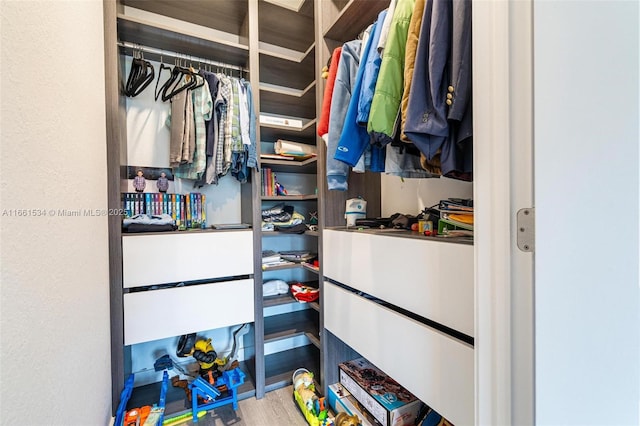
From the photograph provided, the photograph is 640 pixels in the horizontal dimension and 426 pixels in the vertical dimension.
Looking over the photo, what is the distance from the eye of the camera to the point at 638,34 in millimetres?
465

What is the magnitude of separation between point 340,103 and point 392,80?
31 cm

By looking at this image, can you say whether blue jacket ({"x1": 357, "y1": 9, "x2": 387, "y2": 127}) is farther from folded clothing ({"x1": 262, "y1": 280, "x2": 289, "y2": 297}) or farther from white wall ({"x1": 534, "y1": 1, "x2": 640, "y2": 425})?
folded clothing ({"x1": 262, "y1": 280, "x2": 289, "y2": 297})

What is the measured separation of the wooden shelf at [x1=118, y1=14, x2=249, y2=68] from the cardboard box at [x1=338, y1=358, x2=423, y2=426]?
196 cm

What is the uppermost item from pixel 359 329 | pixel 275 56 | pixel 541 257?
pixel 275 56

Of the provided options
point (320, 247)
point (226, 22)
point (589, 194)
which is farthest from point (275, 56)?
point (589, 194)

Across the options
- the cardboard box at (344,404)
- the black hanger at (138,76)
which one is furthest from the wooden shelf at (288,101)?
the cardboard box at (344,404)

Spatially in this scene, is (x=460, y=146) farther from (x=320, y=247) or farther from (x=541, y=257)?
(x=320, y=247)

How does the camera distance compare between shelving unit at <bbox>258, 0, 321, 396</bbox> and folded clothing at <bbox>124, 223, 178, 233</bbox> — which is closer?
folded clothing at <bbox>124, 223, 178, 233</bbox>

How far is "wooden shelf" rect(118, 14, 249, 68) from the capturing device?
136cm

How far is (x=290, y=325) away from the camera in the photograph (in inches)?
72.3

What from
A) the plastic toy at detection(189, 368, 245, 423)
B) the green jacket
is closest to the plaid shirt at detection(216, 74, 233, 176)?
the green jacket

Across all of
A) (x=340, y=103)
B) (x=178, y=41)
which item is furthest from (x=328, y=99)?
(x=178, y=41)

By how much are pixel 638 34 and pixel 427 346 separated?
0.87m

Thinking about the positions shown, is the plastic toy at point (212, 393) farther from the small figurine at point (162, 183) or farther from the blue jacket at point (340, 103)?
the blue jacket at point (340, 103)
